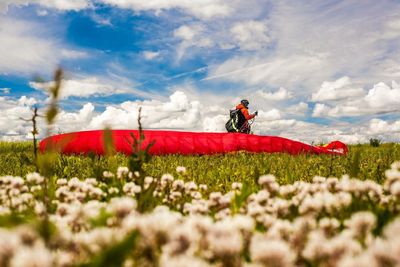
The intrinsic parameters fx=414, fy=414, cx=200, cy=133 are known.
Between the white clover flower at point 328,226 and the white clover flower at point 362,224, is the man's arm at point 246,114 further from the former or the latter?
the white clover flower at point 362,224

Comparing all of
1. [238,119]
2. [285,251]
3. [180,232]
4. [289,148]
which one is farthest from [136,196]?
[238,119]

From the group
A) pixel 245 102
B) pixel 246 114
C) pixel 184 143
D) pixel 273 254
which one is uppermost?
pixel 245 102

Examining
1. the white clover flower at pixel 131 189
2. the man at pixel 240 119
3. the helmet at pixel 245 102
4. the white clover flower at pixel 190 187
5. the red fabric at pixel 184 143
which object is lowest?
the white clover flower at pixel 190 187

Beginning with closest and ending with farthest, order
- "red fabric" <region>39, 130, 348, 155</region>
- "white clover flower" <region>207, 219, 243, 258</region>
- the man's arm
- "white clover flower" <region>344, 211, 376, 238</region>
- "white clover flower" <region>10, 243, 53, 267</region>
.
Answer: "white clover flower" <region>10, 243, 53, 267</region> < "white clover flower" <region>207, 219, 243, 258</region> < "white clover flower" <region>344, 211, 376, 238</region> < "red fabric" <region>39, 130, 348, 155</region> < the man's arm

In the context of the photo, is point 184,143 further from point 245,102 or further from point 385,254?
point 385,254

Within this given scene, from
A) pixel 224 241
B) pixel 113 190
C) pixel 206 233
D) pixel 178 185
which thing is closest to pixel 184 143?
pixel 178 185

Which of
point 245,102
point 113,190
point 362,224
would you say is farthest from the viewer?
point 245,102

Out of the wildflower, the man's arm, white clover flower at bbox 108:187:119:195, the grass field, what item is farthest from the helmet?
the wildflower

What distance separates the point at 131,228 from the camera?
66.4 inches

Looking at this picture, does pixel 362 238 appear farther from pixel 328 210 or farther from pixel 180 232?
pixel 180 232

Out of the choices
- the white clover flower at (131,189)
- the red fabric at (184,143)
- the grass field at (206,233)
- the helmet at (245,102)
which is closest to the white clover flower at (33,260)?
the grass field at (206,233)

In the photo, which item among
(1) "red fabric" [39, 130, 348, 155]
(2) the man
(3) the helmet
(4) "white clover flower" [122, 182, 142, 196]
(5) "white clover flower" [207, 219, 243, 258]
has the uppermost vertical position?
(3) the helmet

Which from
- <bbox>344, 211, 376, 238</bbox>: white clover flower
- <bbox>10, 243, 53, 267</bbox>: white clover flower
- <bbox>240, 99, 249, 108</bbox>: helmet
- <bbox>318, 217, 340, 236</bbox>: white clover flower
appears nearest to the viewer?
<bbox>10, 243, 53, 267</bbox>: white clover flower

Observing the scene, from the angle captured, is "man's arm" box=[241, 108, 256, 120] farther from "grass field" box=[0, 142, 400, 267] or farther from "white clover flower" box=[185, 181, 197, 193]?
"grass field" box=[0, 142, 400, 267]
